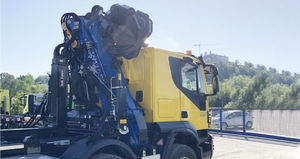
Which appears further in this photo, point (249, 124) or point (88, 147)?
point (249, 124)

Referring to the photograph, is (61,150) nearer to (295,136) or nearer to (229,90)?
(295,136)

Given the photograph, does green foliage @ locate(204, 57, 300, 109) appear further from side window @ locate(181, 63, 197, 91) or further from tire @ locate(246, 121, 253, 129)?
side window @ locate(181, 63, 197, 91)

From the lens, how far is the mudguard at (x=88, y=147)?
4.20 meters

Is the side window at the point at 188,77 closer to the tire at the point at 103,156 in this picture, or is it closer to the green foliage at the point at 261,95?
the tire at the point at 103,156

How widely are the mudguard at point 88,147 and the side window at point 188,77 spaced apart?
6.87ft

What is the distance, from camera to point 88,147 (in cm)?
428

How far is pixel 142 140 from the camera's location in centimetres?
496

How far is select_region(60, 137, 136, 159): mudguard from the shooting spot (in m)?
4.20

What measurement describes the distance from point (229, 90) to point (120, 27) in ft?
225

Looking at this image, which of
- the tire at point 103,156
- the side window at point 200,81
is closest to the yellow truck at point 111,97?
the tire at point 103,156

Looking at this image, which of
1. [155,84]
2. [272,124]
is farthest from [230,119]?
[155,84]

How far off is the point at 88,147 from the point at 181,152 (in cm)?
218

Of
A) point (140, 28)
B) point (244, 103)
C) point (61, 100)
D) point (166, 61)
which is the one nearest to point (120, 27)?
point (140, 28)

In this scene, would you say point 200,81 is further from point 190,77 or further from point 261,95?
point 261,95
